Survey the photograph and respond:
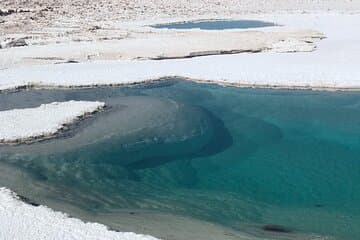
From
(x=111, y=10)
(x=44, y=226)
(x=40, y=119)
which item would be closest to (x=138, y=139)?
(x=40, y=119)

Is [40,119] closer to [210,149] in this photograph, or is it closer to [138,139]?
[138,139]

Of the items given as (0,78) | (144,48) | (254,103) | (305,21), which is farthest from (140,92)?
(305,21)

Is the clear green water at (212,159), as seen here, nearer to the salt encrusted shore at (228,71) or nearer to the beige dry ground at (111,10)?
the salt encrusted shore at (228,71)

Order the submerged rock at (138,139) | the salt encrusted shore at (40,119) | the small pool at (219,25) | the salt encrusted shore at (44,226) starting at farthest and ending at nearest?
the small pool at (219,25)
the salt encrusted shore at (40,119)
the submerged rock at (138,139)
the salt encrusted shore at (44,226)

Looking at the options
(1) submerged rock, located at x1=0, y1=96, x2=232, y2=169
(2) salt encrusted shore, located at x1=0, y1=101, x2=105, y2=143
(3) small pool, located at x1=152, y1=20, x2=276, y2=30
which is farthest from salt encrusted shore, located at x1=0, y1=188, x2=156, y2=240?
(3) small pool, located at x1=152, y1=20, x2=276, y2=30

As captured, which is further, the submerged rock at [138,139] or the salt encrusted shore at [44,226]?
the submerged rock at [138,139]

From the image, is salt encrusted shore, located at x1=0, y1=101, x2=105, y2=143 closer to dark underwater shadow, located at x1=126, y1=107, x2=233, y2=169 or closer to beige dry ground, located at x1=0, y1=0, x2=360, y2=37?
dark underwater shadow, located at x1=126, y1=107, x2=233, y2=169

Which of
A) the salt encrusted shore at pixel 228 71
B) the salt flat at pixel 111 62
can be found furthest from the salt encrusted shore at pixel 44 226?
the salt encrusted shore at pixel 228 71

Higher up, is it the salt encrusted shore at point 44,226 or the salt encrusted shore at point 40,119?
the salt encrusted shore at point 44,226
